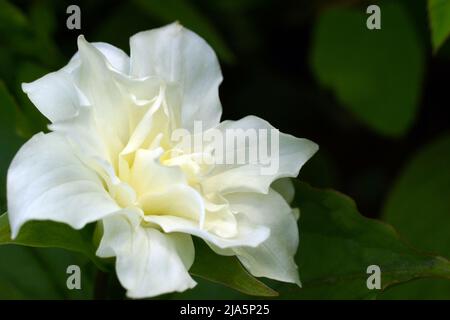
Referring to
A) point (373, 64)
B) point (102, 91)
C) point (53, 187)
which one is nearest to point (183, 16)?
point (373, 64)

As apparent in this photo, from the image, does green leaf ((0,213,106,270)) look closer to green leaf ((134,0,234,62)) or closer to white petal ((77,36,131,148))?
white petal ((77,36,131,148))

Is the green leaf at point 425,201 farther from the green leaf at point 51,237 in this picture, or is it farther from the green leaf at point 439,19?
the green leaf at point 51,237

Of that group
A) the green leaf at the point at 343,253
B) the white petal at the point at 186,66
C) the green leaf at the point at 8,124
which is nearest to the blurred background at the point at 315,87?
the green leaf at the point at 8,124

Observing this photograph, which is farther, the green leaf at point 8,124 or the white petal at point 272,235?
the green leaf at point 8,124

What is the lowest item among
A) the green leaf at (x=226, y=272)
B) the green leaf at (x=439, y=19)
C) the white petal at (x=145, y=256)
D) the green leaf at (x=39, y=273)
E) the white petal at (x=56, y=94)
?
the green leaf at (x=39, y=273)

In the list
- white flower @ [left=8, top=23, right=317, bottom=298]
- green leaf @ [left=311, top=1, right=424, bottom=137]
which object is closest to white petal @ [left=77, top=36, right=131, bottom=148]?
white flower @ [left=8, top=23, right=317, bottom=298]

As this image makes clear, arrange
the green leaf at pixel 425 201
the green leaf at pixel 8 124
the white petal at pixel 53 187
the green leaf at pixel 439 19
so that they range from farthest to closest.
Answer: the green leaf at pixel 425 201, the green leaf at pixel 8 124, the green leaf at pixel 439 19, the white petal at pixel 53 187

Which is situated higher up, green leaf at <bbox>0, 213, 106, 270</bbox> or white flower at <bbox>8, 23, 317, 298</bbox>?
white flower at <bbox>8, 23, 317, 298</bbox>
